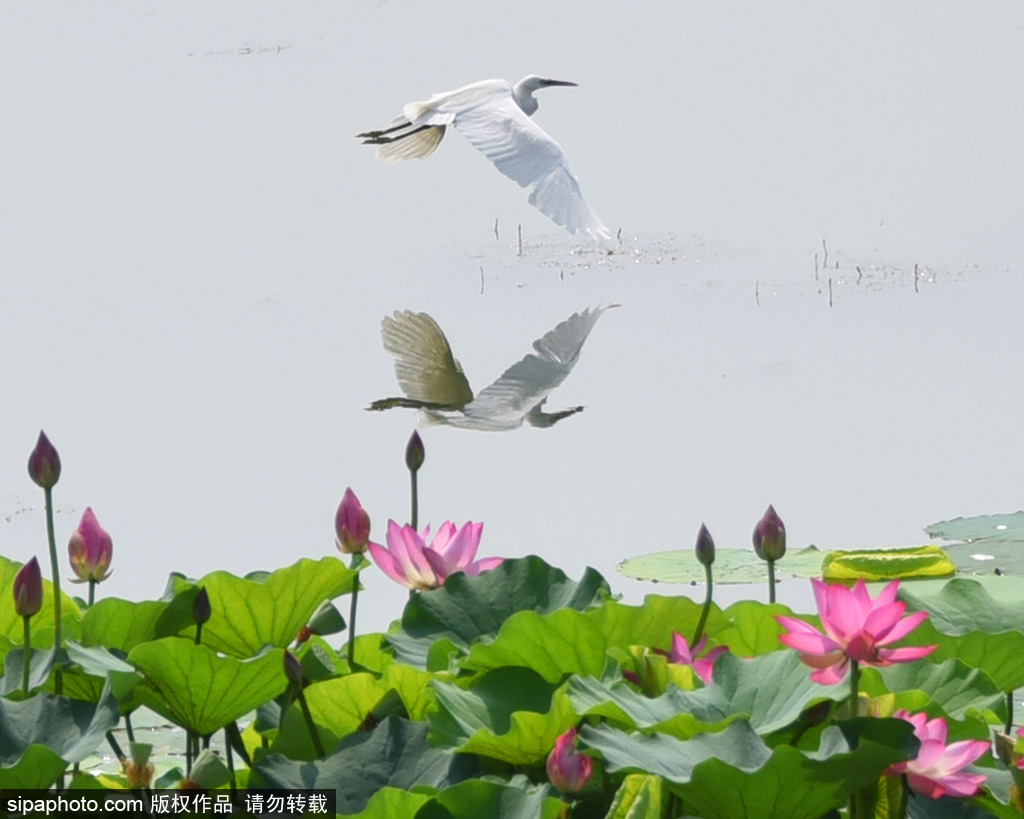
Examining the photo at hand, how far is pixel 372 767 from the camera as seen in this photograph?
3.92 ft

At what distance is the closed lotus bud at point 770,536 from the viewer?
1.39 metres

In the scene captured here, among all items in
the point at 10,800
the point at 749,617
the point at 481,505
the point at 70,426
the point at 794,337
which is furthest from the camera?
the point at 794,337

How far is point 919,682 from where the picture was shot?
1287 mm

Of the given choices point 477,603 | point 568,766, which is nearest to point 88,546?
point 477,603

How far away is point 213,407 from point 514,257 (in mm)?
1898

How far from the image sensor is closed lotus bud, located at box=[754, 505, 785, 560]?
4.57 feet

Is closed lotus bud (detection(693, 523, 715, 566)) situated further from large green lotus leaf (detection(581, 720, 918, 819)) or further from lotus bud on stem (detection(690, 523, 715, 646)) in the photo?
large green lotus leaf (detection(581, 720, 918, 819))

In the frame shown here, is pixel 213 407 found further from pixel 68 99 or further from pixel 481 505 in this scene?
pixel 68 99

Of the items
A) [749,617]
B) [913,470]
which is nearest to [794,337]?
[913,470]

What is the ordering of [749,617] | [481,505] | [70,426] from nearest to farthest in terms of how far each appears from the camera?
1. [749,617]
2. [481,505]
3. [70,426]

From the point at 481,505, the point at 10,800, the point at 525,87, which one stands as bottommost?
the point at 481,505

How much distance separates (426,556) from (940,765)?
483 millimetres

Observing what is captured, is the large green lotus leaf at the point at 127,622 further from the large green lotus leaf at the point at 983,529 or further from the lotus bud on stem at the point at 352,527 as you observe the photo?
the large green lotus leaf at the point at 983,529

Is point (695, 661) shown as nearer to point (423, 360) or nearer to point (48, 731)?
point (48, 731)
